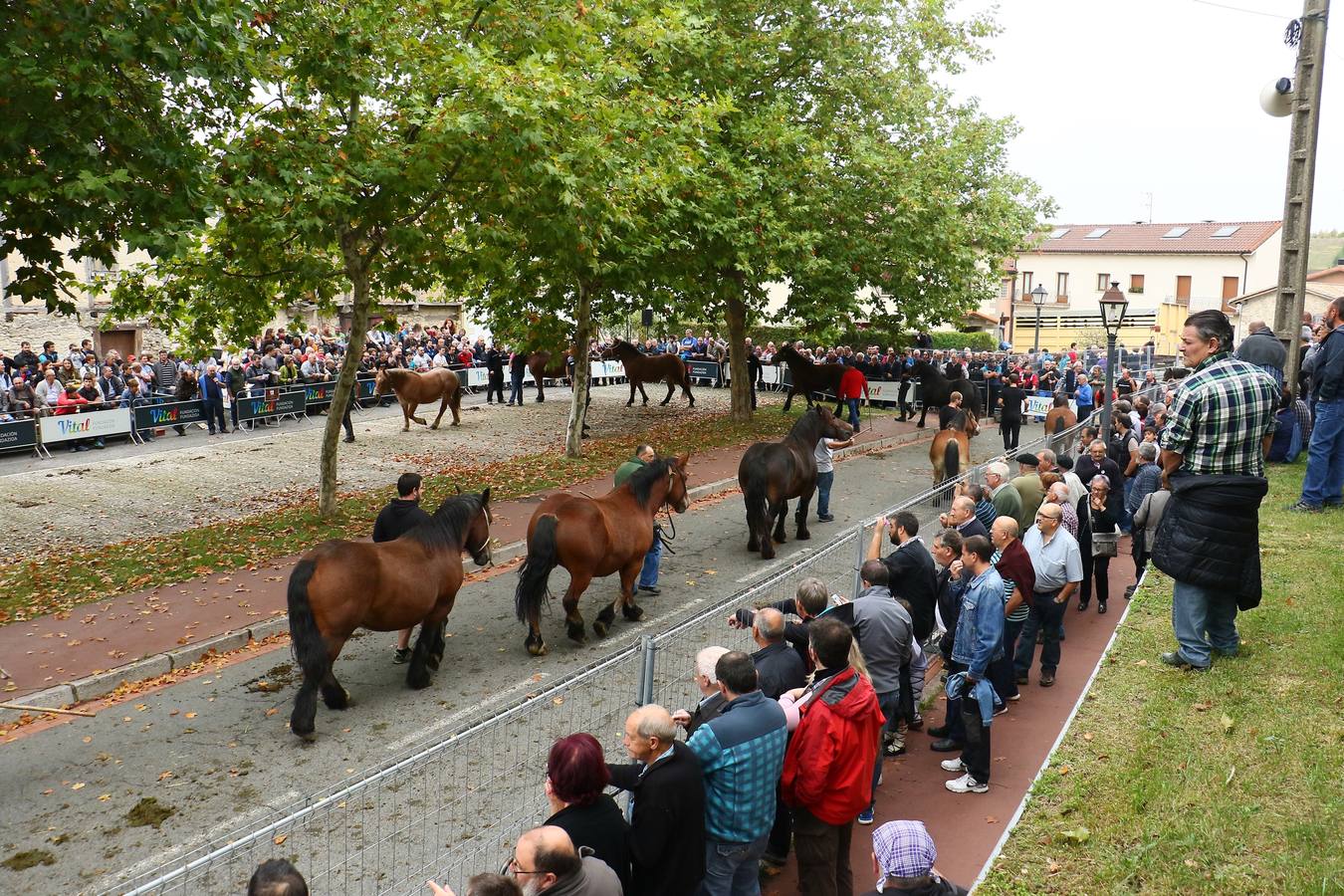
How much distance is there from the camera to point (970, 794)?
6.65 meters

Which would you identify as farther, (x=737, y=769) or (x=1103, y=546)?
(x=1103, y=546)

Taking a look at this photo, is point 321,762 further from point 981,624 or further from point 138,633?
point 981,624

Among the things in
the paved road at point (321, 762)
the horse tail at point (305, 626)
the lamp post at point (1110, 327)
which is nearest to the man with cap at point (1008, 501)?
the paved road at point (321, 762)

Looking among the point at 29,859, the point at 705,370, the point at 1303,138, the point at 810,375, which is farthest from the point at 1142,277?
the point at 29,859

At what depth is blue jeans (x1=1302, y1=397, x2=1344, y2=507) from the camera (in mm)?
10797

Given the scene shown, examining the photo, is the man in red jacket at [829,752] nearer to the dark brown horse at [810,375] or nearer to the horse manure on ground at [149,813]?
the horse manure on ground at [149,813]

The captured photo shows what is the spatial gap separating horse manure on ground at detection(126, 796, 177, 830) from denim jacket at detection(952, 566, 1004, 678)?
18.6 ft

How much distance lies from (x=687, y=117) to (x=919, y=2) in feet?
31.4

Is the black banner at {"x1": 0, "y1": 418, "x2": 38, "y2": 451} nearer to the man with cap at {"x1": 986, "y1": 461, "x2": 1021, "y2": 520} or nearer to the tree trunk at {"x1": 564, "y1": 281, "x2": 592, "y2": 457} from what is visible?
the tree trunk at {"x1": 564, "y1": 281, "x2": 592, "y2": 457}

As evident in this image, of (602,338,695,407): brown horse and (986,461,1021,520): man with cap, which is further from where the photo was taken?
(602,338,695,407): brown horse

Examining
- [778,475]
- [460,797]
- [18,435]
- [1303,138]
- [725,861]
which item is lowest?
[460,797]

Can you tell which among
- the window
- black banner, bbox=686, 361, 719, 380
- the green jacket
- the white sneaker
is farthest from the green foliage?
the window

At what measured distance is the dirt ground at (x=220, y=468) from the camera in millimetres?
14930

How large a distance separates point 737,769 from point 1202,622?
4465 millimetres
